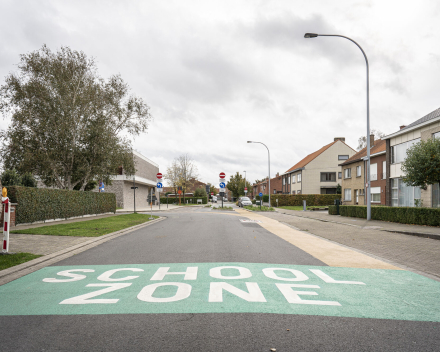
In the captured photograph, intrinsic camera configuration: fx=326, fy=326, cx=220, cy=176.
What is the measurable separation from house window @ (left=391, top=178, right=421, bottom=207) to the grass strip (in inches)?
1011

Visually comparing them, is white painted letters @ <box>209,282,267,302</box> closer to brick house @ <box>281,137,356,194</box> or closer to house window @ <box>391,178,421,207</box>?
house window @ <box>391,178,421,207</box>

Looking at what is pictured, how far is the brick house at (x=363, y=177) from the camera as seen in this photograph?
31.7 m

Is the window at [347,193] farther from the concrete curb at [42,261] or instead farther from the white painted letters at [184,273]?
the white painted letters at [184,273]

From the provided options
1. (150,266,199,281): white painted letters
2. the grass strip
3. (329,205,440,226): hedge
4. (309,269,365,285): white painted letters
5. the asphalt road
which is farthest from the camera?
(329,205,440,226): hedge

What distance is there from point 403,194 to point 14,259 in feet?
90.8

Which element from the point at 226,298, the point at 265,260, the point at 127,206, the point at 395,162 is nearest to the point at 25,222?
the point at 265,260

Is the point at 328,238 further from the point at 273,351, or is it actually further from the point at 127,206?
the point at 127,206

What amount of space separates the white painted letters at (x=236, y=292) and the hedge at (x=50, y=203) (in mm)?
12489

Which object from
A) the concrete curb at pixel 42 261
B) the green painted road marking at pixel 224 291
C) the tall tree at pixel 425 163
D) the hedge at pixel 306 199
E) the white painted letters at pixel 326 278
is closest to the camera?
the green painted road marking at pixel 224 291

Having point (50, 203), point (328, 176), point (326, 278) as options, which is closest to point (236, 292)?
point (326, 278)

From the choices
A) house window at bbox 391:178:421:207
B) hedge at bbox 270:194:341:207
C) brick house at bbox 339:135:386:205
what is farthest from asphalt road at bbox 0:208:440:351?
hedge at bbox 270:194:341:207

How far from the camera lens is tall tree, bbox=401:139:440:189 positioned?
674 inches

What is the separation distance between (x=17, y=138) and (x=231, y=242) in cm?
1730

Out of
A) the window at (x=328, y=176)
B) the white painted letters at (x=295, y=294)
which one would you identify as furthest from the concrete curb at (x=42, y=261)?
the window at (x=328, y=176)
